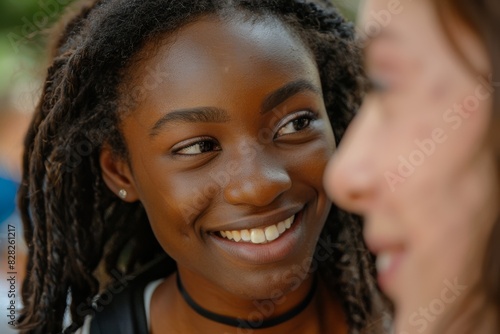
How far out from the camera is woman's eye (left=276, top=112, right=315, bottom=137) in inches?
54.4

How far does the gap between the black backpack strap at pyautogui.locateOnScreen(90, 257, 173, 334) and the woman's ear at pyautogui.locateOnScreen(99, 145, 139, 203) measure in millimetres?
220

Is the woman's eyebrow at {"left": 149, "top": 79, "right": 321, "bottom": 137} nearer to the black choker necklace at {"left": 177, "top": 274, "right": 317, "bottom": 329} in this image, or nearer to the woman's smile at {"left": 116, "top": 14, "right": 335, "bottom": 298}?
the woman's smile at {"left": 116, "top": 14, "right": 335, "bottom": 298}

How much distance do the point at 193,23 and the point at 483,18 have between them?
73cm

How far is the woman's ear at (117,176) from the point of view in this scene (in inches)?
59.9

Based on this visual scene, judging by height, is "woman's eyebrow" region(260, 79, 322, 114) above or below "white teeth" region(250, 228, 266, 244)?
above

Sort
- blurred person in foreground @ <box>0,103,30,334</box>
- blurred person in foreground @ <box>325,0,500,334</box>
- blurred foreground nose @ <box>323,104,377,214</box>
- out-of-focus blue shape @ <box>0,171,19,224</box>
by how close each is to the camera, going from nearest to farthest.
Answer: blurred person in foreground @ <box>325,0,500,334</box> < blurred foreground nose @ <box>323,104,377,214</box> < blurred person in foreground @ <box>0,103,30,334</box> < out-of-focus blue shape @ <box>0,171,19,224</box>

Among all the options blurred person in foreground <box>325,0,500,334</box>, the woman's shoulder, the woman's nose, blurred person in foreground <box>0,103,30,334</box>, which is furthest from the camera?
blurred person in foreground <box>0,103,30,334</box>

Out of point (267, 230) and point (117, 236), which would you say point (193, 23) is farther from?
point (117, 236)

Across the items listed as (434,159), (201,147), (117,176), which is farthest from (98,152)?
(434,159)

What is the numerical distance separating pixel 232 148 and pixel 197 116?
9cm

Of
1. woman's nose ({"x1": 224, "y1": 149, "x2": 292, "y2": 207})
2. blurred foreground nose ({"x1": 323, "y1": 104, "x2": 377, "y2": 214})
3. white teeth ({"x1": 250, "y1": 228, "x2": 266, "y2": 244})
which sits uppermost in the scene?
blurred foreground nose ({"x1": 323, "y1": 104, "x2": 377, "y2": 214})

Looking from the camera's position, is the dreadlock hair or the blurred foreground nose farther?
the dreadlock hair

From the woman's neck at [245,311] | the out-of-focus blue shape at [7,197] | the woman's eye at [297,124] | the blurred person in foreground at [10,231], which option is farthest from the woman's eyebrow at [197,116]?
the out-of-focus blue shape at [7,197]

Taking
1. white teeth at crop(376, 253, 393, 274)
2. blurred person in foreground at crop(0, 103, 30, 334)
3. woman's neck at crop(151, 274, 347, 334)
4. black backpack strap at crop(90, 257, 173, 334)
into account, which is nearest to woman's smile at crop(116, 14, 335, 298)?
woman's neck at crop(151, 274, 347, 334)
